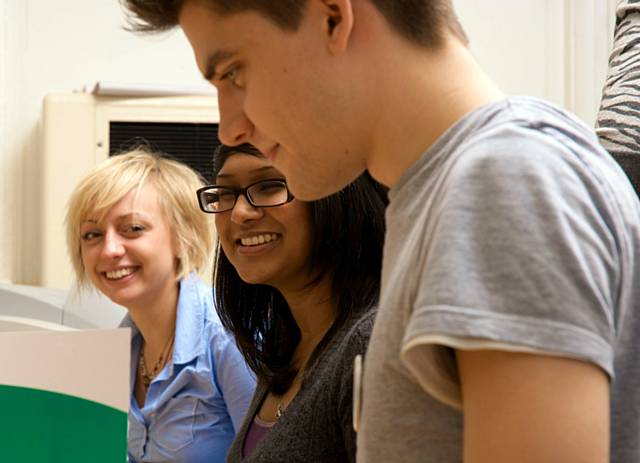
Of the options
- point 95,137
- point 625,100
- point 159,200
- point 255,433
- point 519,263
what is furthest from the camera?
point 95,137

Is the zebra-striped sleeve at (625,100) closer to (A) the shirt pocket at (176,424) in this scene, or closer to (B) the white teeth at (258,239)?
(B) the white teeth at (258,239)

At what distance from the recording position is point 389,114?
2.09ft

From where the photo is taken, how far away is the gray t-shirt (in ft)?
1.64

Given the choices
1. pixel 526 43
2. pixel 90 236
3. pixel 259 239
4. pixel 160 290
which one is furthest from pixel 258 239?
pixel 526 43

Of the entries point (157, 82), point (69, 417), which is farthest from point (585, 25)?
point (69, 417)

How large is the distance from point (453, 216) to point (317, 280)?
0.78m

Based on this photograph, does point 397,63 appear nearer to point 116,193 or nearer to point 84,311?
point 116,193

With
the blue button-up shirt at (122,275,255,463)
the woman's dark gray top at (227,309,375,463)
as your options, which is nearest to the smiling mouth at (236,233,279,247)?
the woman's dark gray top at (227,309,375,463)

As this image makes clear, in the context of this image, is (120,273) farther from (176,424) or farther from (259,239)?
(259,239)

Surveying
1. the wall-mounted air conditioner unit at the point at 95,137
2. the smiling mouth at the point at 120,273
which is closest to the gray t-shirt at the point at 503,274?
the smiling mouth at the point at 120,273

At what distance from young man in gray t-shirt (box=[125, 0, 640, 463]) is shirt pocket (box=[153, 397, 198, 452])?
3.43 ft

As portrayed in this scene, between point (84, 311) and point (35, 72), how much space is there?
72 cm

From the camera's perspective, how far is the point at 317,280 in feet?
4.28

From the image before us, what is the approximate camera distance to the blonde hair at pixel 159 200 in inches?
76.0
